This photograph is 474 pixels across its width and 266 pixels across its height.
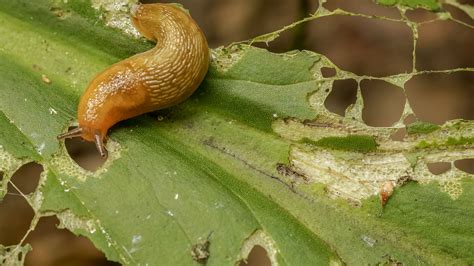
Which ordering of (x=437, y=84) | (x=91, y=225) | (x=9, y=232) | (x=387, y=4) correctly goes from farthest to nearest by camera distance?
(x=437, y=84), (x=9, y=232), (x=387, y=4), (x=91, y=225)

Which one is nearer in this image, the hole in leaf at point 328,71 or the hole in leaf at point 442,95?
the hole in leaf at point 328,71

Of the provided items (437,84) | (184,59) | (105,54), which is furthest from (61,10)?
(437,84)

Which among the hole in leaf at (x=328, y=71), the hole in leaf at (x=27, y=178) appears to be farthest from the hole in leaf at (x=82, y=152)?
the hole in leaf at (x=328, y=71)

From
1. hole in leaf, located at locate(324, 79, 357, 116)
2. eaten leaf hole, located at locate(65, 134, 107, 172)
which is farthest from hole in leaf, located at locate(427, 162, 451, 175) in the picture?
eaten leaf hole, located at locate(65, 134, 107, 172)

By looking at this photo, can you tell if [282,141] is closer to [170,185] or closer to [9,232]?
[170,185]

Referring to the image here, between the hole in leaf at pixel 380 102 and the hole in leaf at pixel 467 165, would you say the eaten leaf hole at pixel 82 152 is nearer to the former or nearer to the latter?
Result: the hole in leaf at pixel 380 102

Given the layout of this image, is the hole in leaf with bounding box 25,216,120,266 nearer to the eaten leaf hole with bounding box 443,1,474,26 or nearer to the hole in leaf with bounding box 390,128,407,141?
Answer: the hole in leaf with bounding box 390,128,407,141

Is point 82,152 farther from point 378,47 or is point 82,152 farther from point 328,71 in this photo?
point 378,47
